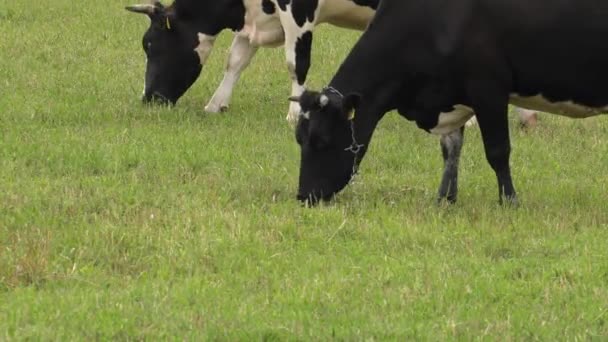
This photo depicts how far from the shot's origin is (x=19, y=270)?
7273mm

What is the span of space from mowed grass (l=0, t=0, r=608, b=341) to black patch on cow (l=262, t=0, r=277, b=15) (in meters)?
1.08

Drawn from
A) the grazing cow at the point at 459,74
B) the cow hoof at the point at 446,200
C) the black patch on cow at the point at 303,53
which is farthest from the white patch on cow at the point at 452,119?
the black patch on cow at the point at 303,53

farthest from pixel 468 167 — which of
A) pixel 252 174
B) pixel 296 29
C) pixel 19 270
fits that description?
pixel 19 270

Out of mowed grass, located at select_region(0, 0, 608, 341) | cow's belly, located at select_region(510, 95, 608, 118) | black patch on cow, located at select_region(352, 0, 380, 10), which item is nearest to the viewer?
mowed grass, located at select_region(0, 0, 608, 341)

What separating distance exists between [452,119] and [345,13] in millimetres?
3995

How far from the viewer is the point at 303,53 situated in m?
13.6

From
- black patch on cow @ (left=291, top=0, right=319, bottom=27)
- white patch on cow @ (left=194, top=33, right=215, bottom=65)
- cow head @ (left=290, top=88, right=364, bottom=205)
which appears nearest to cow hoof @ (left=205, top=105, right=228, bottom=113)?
white patch on cow @ (left=194, top=33, right=215, bottom=65)

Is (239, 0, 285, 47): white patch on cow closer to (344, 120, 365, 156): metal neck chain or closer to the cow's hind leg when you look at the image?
the cow's hind leg

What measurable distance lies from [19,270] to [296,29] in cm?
666

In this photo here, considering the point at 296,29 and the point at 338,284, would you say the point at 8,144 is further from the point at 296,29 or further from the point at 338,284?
the point at 338,284

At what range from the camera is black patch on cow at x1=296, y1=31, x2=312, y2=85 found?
1353cm

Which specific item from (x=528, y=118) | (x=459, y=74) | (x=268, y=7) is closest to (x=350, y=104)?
A: (x=459, y=74)

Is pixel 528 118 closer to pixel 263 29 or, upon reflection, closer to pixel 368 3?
pixel 368 3

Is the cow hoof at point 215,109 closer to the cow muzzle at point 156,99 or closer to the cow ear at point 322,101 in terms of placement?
the cow muzzle at point 156,99
